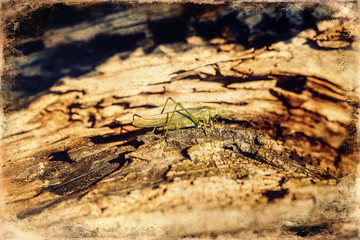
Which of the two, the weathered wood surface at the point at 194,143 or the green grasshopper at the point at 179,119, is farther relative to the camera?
Answer: the green grasshopper at the point at 179,119

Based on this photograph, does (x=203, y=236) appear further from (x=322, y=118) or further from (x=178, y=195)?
(x=322, y=118)

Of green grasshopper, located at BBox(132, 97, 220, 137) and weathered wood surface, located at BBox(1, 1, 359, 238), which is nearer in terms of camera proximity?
weathered wood surface, located at BBox(1, 1, 359, 238)

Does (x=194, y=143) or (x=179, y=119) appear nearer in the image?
(x=194, y=143)

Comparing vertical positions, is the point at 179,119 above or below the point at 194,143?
above
